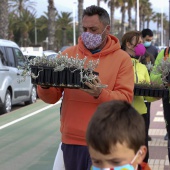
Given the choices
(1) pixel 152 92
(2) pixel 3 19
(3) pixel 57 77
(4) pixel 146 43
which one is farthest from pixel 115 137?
(2) pixel 3 19

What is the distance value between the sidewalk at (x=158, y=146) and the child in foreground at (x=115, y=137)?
509cm

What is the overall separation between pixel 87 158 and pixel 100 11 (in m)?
1.12

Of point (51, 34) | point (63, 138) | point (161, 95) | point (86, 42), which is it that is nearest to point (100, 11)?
point (86, 42)

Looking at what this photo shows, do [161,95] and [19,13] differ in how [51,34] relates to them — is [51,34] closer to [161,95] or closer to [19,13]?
[161,95]

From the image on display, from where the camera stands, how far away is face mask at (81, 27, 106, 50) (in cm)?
413

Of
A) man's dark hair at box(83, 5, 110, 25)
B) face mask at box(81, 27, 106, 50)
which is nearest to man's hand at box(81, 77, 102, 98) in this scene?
face mask at box(81, 27, 106, 50)

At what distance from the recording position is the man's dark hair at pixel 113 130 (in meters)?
2.55

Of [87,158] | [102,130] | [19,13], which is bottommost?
[87,158]

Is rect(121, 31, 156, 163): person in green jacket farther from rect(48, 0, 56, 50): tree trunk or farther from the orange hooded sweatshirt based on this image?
rect(48, 0, 56, 50): tree trunk

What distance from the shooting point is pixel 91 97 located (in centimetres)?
405

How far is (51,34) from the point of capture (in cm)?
3409

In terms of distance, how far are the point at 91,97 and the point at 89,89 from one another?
6.5 inches

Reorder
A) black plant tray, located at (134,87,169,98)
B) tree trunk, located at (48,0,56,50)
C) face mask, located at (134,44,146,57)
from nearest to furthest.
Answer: black plant tray, located at (134,87,169,98) < face mask, located at (134,44,146,57) < tree trunk, located at (48,0,56,50)

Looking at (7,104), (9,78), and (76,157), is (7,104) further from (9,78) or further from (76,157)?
(76,157)
